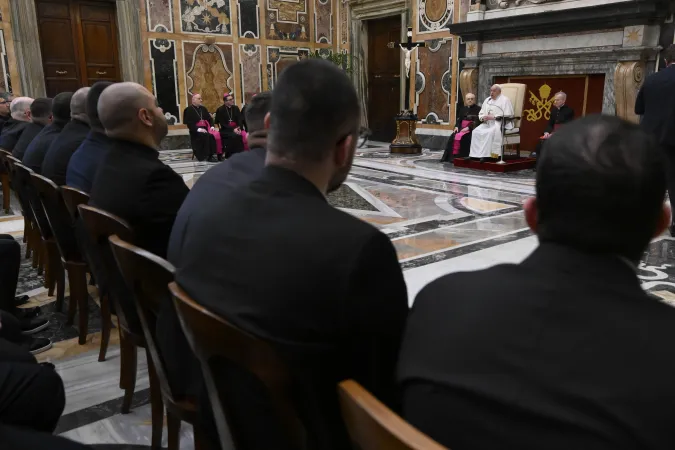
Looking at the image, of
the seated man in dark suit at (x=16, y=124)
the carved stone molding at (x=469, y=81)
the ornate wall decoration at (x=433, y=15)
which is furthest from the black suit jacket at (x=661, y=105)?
the ornate wall decoration at (x=433, y=15)

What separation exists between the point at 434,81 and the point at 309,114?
371 inches

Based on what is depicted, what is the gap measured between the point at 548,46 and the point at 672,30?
162cm

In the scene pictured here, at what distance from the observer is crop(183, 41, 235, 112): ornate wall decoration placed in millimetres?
10291

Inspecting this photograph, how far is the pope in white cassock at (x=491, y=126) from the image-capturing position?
24.6ft

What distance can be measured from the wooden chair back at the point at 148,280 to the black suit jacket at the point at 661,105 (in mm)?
3494

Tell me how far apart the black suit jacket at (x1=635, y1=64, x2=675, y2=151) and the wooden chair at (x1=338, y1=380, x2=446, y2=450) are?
372cm

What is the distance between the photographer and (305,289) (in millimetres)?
903

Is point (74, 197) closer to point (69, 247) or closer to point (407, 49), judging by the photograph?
point (69, 247)

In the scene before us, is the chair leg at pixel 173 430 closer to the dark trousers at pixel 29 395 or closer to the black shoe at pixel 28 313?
the dark trousers at pixel 29 395

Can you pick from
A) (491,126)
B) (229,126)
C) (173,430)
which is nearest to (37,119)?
(173,430)

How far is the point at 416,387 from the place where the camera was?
2.43 feet

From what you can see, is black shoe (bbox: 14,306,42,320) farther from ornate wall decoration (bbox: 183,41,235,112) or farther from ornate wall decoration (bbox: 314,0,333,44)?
ornate wall decoration (bbox: 314,0,333,44)

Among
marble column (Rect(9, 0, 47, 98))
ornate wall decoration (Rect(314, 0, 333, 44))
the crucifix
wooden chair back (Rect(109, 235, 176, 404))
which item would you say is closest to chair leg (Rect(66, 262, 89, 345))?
wooden chair back (Rect(109, 235, 176, 404))

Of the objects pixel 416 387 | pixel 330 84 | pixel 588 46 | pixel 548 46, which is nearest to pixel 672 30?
pixel 588 46
